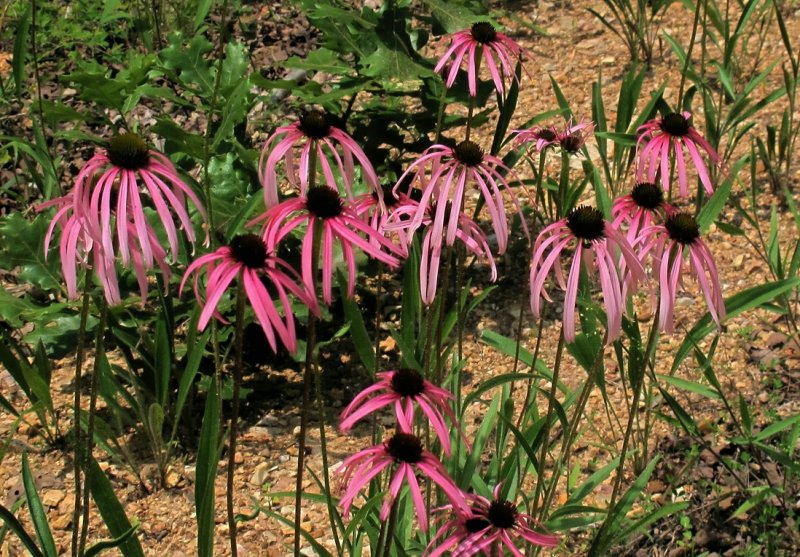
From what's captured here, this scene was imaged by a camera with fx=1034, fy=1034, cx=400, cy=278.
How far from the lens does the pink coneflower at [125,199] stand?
4.31ft

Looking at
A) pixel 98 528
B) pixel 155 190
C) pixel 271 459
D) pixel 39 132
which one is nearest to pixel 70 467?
pixel 98 528

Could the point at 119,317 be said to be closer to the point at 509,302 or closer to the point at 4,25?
the point at 509,302

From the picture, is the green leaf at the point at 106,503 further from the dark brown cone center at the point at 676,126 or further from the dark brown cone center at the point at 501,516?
the dark brown cone center at the point at 676,126

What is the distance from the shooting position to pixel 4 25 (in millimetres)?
4660

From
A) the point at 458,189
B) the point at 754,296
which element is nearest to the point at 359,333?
the point at 458,189

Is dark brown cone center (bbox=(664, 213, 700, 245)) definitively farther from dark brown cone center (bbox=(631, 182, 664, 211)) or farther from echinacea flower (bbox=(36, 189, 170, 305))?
echinacea flower (bbox=(36, 189, 170, 305))

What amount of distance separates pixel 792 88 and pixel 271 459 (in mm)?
2121

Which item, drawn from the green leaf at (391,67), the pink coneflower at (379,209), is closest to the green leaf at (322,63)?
the green leaf at (391,67)

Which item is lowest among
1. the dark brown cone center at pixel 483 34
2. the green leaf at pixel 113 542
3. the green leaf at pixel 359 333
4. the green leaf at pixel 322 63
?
the green leaf at pixel 113 542

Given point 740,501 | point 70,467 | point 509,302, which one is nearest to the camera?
point 740,501

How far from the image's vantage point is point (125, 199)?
4.33 feet

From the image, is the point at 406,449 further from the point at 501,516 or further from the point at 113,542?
the point at 113,542

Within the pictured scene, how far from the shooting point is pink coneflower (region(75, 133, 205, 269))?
131 centimetres

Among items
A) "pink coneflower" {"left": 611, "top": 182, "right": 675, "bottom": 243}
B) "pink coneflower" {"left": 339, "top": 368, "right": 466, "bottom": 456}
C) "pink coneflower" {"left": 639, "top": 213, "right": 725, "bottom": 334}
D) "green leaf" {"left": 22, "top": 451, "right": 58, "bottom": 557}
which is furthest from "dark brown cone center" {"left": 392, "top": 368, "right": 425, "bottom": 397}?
"green leaf" {"left": 22, "top": 451, "right": 58, "bottom": 557}
